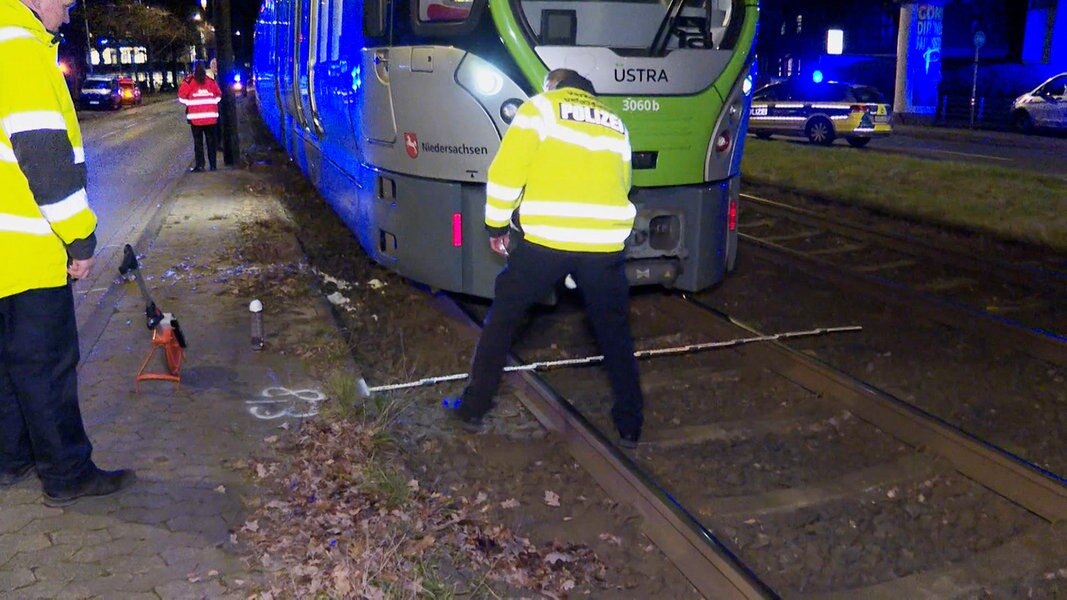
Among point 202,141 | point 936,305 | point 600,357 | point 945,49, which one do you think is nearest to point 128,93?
point 202,141

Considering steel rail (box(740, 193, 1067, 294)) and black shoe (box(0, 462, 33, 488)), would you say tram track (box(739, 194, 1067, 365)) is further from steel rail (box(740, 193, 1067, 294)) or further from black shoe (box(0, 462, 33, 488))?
black shoe (box(0, 462, 33, 488))

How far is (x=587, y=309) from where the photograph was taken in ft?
16.9

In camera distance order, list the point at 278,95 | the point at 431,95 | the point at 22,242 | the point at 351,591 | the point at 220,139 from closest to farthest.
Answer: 1. the point at 351,591
2. the point at 22,242
3. the point at 431,95
4. the point at 278,95
5. the point at 220,139

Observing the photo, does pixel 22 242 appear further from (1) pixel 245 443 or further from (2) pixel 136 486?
(1) pixel 245 443

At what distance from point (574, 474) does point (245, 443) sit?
5.31 ft

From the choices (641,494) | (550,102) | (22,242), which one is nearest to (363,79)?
(550,102)

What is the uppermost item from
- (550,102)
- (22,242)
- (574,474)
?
(550,102)

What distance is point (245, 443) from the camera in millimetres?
5129

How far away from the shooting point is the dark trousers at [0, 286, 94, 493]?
421 centimetres

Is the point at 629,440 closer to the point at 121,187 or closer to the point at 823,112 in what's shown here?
the point at 121,187

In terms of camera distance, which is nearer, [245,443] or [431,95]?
[245,443]

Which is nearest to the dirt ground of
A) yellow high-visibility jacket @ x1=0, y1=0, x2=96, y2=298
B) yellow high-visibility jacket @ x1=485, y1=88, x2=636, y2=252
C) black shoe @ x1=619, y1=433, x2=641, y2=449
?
black shoe @ x1=619, y1=433, x2=641, y2=449

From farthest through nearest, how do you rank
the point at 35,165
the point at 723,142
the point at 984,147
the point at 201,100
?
the point at 984,147 → the point at 201,100 → the point at 723,142 → the point at 35,165

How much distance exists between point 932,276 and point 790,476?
15.9 feet
